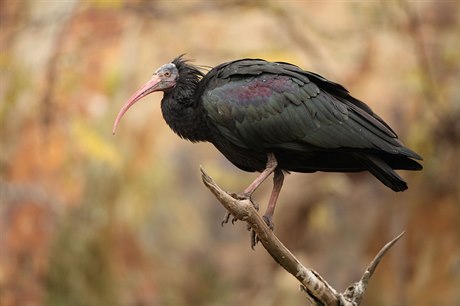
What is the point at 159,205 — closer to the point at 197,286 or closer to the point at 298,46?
the point at 197,286

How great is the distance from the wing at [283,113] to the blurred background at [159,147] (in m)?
7.08

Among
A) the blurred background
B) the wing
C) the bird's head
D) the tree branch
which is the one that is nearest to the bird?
the wing

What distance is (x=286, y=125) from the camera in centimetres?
934

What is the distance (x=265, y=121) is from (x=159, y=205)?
15.3 metres

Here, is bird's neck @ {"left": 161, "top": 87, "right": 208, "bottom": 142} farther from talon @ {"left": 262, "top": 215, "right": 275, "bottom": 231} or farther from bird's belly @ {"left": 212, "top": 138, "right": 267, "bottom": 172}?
talon @ {"left": 262, "top": 215, "right": 275, "bottom": 231}

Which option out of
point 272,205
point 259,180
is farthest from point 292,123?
point 272,205

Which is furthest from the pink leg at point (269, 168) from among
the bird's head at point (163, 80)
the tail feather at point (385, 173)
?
the bird's head at point (163, 80)

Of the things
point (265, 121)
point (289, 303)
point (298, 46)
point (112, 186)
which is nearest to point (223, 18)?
point (298, 46)

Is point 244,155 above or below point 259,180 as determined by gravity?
above

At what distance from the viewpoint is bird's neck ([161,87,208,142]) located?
9.62 m

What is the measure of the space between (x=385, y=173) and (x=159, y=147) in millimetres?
14139

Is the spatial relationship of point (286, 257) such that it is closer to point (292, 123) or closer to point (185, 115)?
point (292, 123)

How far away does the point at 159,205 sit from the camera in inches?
965

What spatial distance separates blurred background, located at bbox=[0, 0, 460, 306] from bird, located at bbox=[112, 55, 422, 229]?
696 centimetres
